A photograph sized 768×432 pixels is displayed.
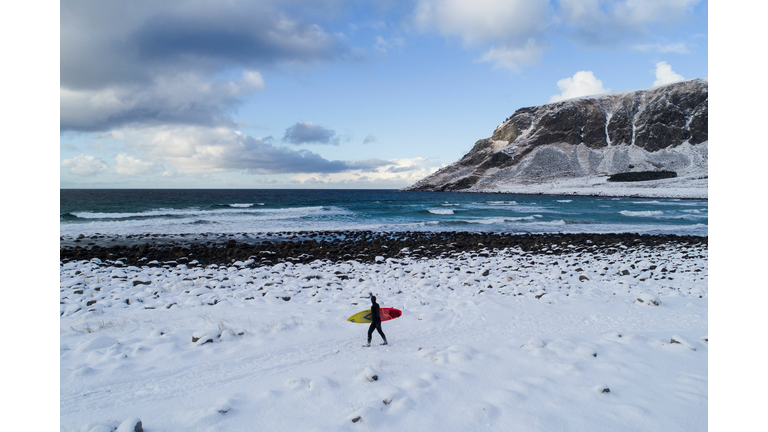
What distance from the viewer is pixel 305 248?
56.5ft

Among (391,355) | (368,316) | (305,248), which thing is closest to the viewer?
(391,355)

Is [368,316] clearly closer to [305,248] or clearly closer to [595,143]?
[305,248]

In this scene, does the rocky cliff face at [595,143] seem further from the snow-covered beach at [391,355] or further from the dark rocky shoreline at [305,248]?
the snow-covered beach at [391,355]

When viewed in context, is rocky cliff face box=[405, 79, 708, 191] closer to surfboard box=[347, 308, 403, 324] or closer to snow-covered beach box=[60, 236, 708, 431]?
snow-covered beach box=[60, 236, 708, 431]

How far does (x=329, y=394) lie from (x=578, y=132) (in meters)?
157

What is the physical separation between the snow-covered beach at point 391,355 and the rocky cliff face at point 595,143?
11293cm

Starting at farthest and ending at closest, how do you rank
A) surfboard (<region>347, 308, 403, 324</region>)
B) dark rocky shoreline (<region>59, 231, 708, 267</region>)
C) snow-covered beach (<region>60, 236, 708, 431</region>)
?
dark rocky shoreline (<region>59, 231, 708, 267</region>) → surfboard (<region>347, 308, 403, 324</region>) → snow-covered beach (<region>60, 236, 708, 431</region>)

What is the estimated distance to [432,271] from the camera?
12.2 meters

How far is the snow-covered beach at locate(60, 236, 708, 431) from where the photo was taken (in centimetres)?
373

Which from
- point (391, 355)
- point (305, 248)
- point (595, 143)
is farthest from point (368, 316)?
point (595, 143)

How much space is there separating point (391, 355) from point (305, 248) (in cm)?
1272

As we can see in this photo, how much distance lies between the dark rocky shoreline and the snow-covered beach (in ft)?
13.2

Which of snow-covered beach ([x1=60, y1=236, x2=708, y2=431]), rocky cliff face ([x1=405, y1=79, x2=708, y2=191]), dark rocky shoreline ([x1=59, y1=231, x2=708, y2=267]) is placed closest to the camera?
snow-covered beach ([x1=60, y1=236, x2=708, y2=431])

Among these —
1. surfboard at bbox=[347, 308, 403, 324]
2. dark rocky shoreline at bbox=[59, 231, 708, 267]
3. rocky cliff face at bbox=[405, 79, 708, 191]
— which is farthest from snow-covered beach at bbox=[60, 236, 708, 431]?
rocky cliff face at bbox=[405, 79, 708, 191]
